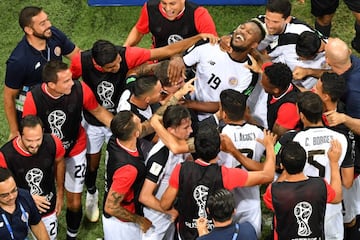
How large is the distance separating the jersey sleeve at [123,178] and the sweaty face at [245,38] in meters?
1.56

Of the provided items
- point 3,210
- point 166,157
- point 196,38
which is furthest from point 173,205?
point 196,38

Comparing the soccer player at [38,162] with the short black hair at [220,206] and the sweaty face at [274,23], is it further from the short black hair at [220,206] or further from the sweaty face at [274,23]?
the sweaty face at [274,23]

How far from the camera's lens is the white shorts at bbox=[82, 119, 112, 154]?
674 centimetres

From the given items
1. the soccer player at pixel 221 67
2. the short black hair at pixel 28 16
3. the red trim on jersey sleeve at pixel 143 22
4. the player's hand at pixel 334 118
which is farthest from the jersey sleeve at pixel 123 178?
the red trim on jersey sleeve at pixel 143 22

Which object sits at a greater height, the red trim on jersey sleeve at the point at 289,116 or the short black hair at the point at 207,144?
the short black hair at the point at 207,144

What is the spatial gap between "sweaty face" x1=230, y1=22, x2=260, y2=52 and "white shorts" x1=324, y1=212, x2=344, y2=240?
5.47ft

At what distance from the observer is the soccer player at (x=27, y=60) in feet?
21.0

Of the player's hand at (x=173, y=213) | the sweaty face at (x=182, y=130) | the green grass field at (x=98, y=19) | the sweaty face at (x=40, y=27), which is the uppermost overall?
the sweaty face at (x=40, y=27)

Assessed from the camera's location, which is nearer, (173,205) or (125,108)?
(173,205)

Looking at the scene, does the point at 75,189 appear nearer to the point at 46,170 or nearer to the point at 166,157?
the point at 46,170

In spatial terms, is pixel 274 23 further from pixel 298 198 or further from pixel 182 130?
pixel 298 198

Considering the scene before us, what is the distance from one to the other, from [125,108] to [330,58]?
6.06ft

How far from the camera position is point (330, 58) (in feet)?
20.2

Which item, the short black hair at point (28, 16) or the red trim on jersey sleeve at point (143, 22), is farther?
the red trim on jersey sleeve at point (143, 22)
